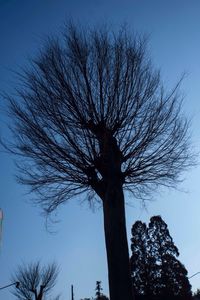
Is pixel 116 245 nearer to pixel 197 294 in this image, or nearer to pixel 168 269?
pixel 168 269

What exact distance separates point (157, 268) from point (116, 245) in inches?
996

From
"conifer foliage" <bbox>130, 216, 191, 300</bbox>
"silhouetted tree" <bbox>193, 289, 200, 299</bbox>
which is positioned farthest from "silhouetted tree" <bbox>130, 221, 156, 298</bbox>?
"silhouetted tree" <bbox>193, 289, 200, 299</bbox>

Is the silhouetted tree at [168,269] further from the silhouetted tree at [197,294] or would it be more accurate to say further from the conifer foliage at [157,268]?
the silhouetted tree at [197,294]

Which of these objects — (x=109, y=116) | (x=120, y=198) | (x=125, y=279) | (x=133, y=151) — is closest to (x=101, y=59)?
(x=109, y=116)

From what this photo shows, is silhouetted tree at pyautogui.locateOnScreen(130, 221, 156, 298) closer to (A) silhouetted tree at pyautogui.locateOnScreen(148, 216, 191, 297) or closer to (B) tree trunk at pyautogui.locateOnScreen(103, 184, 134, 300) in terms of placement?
(A) silhouetted tree at pyautogui.locateOnScreen(148, 216, 191, 297)

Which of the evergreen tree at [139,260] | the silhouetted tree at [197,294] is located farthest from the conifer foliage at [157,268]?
the silhouetted tree at [197,294]

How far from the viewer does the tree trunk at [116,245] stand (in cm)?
568

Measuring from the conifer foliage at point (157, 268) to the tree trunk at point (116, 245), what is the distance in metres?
24.4

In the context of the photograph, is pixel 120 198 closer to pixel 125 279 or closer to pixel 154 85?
pixel 125 279

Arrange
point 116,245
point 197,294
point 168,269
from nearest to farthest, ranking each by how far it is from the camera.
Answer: point 116,245, point 168,269, point 197,294

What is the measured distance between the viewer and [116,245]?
5.99 meters

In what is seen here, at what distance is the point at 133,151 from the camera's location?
7.36 metres

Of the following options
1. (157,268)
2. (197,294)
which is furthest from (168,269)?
(197,294)

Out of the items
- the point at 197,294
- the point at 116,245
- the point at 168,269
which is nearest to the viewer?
the point at 116,245
